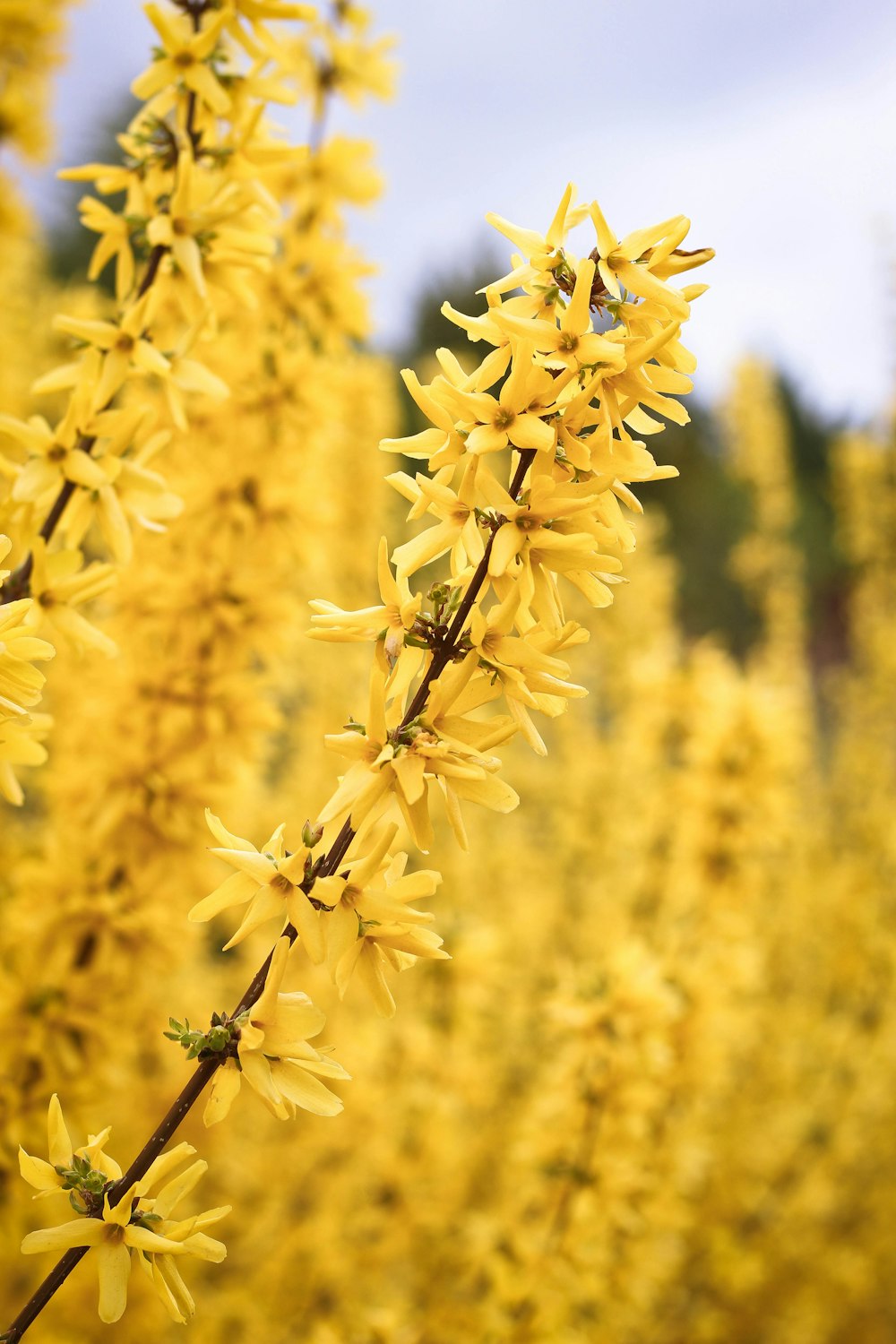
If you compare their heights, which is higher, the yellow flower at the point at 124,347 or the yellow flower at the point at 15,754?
the yellow flower at the point at 124,347

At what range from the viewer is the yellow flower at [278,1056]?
1.16 metres

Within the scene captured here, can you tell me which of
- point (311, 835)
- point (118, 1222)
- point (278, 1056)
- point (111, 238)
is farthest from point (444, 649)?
point (111, 238)

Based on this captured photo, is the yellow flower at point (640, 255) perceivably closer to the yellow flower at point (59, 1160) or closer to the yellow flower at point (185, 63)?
the yellow flower at point (185, 63)

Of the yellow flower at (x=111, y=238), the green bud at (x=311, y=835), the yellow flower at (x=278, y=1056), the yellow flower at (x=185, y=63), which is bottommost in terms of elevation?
the yellow flower at (x=278, y=1056)

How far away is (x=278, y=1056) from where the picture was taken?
1.22m

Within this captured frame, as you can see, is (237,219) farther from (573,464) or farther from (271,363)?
(573,464)

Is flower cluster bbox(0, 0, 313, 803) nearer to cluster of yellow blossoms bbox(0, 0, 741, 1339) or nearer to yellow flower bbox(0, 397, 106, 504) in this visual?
yellow flower bbox(0, 397, 106, 504)

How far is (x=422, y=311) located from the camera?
25094 mm

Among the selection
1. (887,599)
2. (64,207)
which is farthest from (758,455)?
(64,207)

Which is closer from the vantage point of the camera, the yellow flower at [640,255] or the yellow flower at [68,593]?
the yellow flower at [640,255]

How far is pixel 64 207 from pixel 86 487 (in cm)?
1986

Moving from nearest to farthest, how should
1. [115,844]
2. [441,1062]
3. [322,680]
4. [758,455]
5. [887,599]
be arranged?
[115,844] → [441,1062] → [322,680] → [887,599] → [758,455]

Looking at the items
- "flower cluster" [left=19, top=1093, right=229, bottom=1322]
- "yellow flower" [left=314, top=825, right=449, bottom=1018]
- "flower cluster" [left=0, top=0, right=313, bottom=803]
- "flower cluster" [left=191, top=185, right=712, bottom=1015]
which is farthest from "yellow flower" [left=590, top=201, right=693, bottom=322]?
"flower cluster" [left=19, top=1093, right=229, bottom=1322]

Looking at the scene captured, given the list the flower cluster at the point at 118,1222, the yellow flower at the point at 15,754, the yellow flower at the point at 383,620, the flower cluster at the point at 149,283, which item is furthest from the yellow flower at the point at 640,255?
the flower cluster at the point at 118,1222
